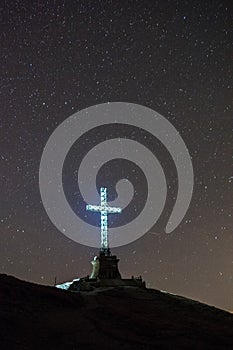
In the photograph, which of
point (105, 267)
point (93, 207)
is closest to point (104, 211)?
point (93, 207)

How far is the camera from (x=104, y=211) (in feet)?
138

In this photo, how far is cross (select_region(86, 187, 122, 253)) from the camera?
1641 inches

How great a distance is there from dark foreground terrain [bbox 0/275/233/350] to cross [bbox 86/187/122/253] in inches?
594

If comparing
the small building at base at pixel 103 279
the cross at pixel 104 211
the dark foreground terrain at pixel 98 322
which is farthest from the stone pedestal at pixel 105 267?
the dark foreground terrain at pixel 98 322

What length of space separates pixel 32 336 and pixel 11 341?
3.39ft

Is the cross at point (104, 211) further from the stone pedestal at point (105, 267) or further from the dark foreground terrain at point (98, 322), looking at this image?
the dark foreground terrain at point (98, 322)

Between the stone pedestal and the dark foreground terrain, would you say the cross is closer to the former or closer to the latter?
the stone pedestal

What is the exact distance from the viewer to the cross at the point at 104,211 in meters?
41.7

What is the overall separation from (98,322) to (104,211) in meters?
23.1

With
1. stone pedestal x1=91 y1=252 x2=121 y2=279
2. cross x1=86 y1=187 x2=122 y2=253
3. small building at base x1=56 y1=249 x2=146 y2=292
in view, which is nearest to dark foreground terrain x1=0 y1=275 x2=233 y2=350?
small building at base x1=56 y1=249 x2=146 y2=292

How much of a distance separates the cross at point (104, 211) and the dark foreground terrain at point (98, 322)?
1508 cm

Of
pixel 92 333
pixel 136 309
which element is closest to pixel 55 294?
pixel 136 309

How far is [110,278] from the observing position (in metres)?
38.8

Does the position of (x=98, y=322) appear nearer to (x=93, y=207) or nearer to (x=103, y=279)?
(x=103, y=279)
